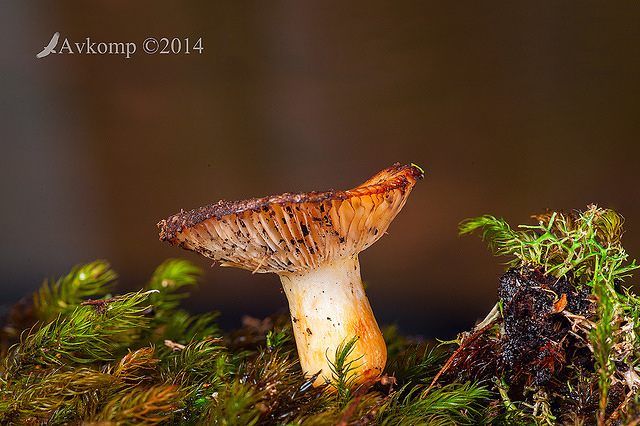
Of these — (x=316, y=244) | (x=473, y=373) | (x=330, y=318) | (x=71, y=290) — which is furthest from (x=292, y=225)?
(x=71, y=290)

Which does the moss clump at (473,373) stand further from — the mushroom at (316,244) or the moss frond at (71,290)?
the moss frond at (71,290)

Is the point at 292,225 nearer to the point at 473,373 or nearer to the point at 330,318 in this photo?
the point at 330,318

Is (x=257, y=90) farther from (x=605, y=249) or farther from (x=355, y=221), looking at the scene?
(x=605, y=249)

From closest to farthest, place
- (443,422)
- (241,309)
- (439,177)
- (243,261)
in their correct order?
(443,422) → (243,261) → (439,177) → (241,309)

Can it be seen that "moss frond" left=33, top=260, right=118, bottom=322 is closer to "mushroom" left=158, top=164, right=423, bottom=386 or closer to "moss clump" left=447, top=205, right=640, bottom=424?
"mushroom" left=158, top=164, right=423, bottom=386

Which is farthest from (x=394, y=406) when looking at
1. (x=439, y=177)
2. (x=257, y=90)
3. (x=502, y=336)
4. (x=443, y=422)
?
(x=257, y=90)

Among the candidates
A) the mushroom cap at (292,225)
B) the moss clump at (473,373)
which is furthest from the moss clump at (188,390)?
the mushroom cap at (292,225)
